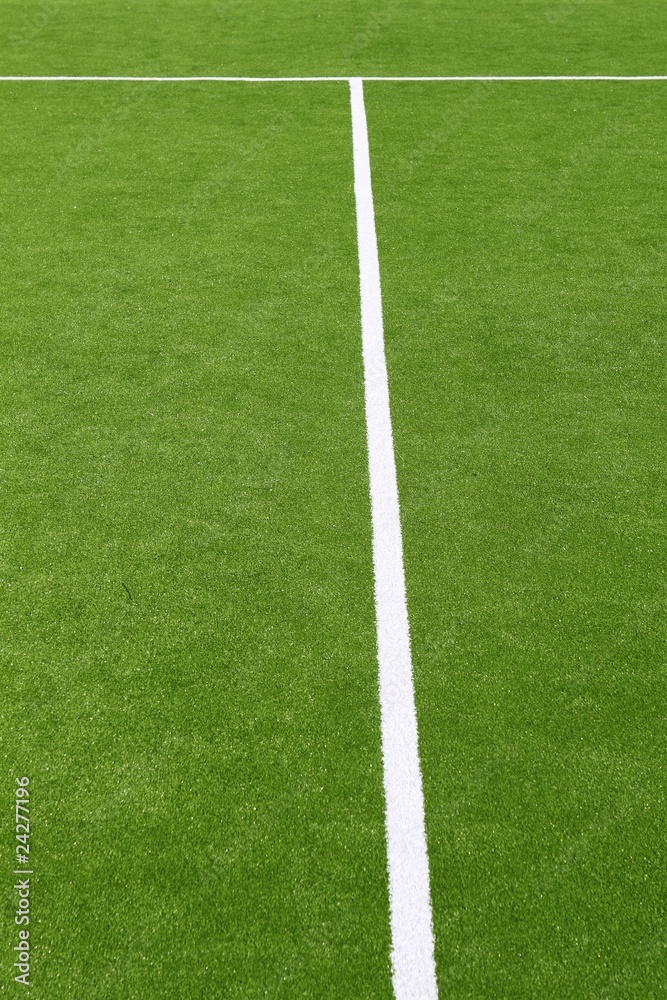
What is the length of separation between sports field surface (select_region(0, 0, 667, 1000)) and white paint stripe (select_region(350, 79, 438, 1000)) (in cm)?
1

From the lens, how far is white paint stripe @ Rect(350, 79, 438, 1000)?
8.56 feet

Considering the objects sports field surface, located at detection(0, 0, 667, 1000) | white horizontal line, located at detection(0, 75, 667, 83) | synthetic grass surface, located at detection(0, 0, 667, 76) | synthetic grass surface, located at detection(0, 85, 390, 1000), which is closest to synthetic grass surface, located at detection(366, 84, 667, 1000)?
sports field surface, located at detection(0, 0, 667, 1000)

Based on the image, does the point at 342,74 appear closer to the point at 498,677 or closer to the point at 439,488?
the point at 439,488

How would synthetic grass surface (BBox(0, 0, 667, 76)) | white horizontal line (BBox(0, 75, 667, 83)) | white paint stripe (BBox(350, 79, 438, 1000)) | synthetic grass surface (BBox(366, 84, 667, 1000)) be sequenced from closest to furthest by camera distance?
white paint stripe (BBox(350, 79, 438, 1000)), synthetic grass surface (BBox(366, 84, 667, 1000)), white horizontal line (BBox(0, 75, 667, 83)), synthetic grass surface (BBox(0, 0, 667, 76))

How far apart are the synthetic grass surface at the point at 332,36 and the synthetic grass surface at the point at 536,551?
326 centimetres

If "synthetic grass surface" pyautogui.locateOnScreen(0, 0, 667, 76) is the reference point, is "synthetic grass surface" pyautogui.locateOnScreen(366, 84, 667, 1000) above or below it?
below

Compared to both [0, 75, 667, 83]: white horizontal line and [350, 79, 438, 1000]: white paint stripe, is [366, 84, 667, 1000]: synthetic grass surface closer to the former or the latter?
[350, 79, 438, 1000]: white paint stripe

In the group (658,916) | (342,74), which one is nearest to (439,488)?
(658,916)

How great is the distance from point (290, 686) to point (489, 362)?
2.51 meters

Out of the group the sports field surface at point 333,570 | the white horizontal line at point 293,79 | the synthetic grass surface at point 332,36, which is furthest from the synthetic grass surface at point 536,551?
the synthetic grass surface at point 332,36

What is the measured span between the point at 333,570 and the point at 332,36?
8.97 m

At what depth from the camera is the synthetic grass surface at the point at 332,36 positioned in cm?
984

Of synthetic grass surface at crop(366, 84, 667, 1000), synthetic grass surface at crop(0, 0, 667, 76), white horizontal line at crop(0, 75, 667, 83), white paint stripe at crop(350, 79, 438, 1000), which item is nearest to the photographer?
white paint stripe at crop(350, 79, 438, 1000)

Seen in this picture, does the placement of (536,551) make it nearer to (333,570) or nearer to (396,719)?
(333,570)
